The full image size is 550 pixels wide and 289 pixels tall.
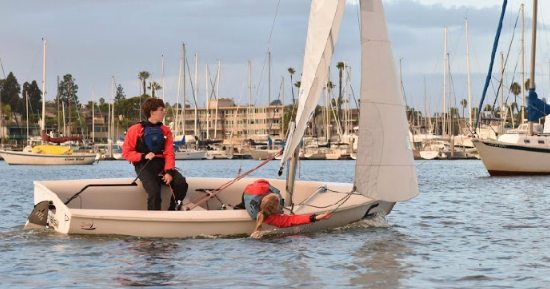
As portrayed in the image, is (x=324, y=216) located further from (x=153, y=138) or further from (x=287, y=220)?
(x=153, y=138)

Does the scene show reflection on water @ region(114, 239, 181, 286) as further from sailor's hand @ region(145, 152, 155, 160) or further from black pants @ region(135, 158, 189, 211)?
sailor's hand @ region(145, 152, 155, 160)

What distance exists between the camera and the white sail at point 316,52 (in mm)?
14195

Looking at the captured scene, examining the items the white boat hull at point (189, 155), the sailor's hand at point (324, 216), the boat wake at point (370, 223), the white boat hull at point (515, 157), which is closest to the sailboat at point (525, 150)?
the white boat hull at point (515, 157)

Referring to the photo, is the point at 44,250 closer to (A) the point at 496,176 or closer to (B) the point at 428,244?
(B) the point at 428,244

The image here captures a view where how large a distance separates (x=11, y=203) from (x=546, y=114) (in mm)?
24181

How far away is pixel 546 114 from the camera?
134ft

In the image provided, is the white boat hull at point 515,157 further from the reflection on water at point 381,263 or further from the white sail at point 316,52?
the white sail at point 316,52

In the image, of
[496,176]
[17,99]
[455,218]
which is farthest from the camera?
[17,99]

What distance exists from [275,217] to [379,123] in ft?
7.15

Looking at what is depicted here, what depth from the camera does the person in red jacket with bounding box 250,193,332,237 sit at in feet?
44.7

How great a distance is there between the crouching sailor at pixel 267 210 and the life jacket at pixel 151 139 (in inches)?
59.3

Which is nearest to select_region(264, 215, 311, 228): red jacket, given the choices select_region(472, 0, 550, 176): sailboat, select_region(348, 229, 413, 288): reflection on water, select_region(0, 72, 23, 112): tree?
select_region(348, 229, 413, 288): reflection on water

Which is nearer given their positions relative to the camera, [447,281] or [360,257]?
[447,281]

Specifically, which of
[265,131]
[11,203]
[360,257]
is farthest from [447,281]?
[265,131]
